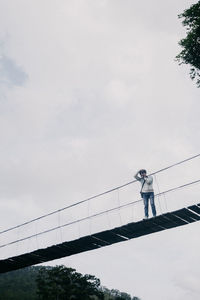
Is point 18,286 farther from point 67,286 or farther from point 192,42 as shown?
point 192,42

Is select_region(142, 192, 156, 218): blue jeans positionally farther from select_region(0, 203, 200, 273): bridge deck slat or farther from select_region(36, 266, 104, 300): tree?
select_region(36, 266, 104, 300): tree

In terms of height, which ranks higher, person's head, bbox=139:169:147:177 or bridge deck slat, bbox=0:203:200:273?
person's head, bbox=139:169:147:177

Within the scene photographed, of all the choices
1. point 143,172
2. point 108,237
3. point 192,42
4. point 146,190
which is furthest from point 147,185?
point 192,42

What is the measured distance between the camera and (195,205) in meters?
6.79

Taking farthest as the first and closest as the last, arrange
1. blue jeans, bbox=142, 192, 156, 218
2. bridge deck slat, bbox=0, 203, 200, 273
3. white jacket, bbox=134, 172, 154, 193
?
white jacket, bbox=134, 172, 154, 193
blue jeans, bbox=142, 192, 156, 218
bridge deck slat, bbox=0, 203, 200, 273

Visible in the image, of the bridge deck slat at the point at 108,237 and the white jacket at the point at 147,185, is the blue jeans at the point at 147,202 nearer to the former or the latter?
the white jacket at the point at 147,185

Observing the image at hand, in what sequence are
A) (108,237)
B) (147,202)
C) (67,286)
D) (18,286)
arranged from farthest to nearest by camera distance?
(18,286), (67,286), (108,237), (147,202)

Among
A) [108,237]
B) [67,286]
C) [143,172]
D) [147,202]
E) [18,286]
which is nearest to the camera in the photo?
[147,202]

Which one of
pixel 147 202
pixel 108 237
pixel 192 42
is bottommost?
pixel 108 237

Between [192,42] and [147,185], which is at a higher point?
[192,42]

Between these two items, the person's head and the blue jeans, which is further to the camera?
the person's head

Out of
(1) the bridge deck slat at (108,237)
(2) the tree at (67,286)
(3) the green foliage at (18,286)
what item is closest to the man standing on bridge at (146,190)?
(1) the bridge deck slat at (108,237)

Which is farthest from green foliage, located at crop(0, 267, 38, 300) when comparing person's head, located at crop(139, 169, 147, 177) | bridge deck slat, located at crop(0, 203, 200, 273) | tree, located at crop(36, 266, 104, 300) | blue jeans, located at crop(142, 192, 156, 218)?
person's head, located at crop(139, 169, 147, 177)

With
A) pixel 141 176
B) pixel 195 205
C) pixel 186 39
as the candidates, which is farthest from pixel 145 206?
pixel 186 39
